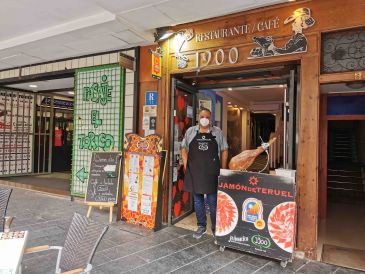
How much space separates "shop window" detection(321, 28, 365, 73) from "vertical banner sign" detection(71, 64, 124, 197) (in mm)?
3358

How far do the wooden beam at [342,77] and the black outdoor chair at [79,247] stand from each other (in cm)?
288

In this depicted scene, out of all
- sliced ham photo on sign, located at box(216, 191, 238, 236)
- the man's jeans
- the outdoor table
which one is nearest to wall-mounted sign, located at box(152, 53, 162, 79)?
the man's jeans

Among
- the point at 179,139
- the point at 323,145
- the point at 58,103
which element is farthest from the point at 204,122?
the point at 58,103

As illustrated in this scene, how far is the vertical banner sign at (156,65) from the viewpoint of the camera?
4223 millimetres

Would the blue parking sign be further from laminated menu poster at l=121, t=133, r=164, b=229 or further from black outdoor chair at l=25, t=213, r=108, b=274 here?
black outdoor chair at l=25, t=213, r=108, b=274

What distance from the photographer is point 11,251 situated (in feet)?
5.16

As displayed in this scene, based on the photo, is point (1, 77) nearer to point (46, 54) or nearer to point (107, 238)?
point (46, 54)

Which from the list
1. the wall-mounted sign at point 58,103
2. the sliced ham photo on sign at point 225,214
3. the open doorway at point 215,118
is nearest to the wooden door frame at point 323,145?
the open doorway at point 215,118

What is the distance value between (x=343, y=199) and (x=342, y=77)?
5.16m

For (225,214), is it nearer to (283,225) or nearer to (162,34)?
(283,225)

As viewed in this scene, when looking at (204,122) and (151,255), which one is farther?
(204,122)

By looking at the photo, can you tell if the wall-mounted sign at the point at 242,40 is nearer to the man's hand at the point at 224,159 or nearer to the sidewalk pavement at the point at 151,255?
the man's hand at the point at 224,159

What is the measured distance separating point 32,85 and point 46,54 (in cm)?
252

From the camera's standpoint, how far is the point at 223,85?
459cm
